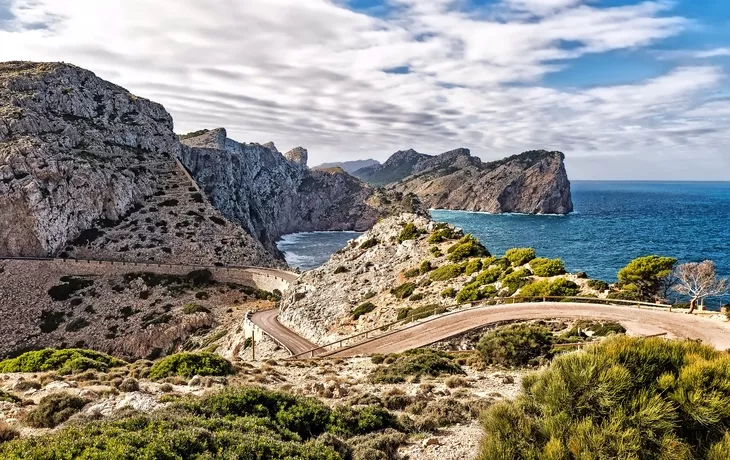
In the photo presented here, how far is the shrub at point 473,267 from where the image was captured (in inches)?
1458

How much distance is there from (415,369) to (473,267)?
19876mm

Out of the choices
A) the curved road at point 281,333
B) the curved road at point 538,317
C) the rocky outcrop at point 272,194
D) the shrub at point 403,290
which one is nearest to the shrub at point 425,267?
the shrub at point 403,290

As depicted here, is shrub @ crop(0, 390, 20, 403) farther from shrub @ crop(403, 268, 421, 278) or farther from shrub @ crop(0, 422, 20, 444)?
shrub @ crop(403, 268, 421, 278)

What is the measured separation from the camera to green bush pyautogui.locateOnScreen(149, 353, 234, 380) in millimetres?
17797

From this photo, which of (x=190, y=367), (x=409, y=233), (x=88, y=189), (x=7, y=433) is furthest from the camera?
(x=88, y=189)

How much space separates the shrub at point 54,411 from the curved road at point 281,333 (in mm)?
21525

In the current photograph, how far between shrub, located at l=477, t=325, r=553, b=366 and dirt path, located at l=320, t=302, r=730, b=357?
5252 mm

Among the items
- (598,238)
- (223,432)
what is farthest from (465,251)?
(598,238)

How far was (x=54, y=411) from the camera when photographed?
39.3 feet

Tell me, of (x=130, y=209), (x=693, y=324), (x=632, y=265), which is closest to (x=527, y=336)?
(x=693, y=324)

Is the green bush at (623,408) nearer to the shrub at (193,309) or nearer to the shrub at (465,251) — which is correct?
the shrub at (465,251)

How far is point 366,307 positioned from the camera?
37.6 meters

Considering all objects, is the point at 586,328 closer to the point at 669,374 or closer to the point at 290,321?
the point at 669,374

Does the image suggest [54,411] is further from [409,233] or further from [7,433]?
[409,233]
